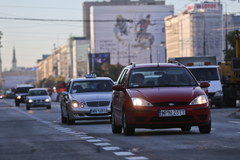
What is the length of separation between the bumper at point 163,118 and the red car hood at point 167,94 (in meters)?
0.19

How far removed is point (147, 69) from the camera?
63.5ft

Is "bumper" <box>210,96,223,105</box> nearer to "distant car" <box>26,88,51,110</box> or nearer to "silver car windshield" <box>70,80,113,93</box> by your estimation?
A: "silver car windshield" <box>70,80,113,93</box>

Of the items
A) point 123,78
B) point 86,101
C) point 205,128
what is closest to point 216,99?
point 86,101

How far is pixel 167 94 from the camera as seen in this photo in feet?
57.9

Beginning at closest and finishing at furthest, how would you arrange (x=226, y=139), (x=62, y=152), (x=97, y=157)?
(x=97, y=157) → (x=62, y=152) → (x=226, y=139)

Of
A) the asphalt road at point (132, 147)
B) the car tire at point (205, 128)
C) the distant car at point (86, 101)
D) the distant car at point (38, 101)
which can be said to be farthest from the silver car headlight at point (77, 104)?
the distant car at point (38, 101)

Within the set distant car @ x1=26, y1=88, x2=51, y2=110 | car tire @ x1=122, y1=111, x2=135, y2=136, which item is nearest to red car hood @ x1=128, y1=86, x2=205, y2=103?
car tire @ x1=122, y1=111, x2=135, y2=136

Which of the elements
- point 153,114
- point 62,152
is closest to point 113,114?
point 153,114

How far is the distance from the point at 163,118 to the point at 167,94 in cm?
48

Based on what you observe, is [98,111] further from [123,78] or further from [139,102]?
[139,102]

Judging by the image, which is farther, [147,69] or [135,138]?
[147,69]

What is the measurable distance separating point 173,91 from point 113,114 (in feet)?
9.13

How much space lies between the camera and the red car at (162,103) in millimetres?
17516

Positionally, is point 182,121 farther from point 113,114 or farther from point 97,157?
point 97,157
